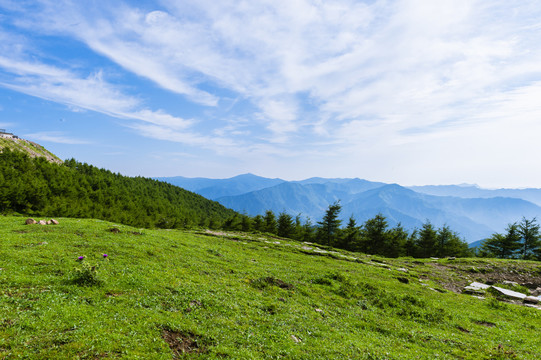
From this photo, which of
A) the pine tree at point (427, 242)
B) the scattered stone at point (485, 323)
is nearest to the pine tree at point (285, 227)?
the pine tree at point (427, 242)

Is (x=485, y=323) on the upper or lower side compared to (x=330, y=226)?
lower

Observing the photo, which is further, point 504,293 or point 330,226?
point 330,226

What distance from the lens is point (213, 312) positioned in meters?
12.2

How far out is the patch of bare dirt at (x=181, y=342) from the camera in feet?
28.9

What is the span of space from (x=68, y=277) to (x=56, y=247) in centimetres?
731

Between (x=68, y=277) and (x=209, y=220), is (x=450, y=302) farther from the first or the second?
(x=209, y=220)

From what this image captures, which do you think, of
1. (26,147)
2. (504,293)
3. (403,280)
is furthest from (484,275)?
(26,147)

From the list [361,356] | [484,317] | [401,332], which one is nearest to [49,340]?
[361,356]

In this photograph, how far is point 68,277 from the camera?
41.9ft

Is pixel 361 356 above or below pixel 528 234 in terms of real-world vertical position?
below

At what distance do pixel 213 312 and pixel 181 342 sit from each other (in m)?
2.88

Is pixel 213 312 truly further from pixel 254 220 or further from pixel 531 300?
pixel 254 220

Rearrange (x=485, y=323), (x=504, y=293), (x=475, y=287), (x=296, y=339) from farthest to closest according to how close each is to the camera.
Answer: (x=475, y=287)
(x=504, y=293)
(x=485, y=323)
(x=296, y=339)

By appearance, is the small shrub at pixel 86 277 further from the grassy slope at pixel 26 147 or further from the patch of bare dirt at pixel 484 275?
the grassy slope at pixel 26 147
